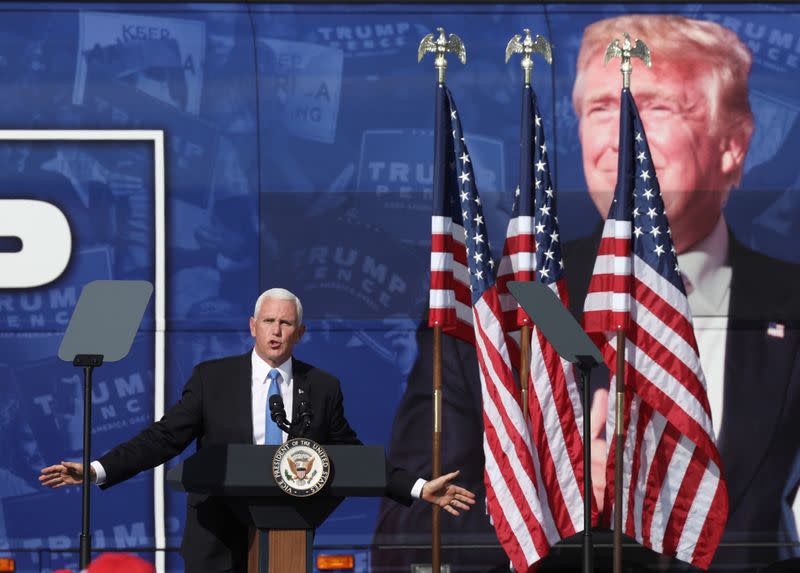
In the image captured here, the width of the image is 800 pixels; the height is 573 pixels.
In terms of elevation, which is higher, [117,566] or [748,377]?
[117,566]

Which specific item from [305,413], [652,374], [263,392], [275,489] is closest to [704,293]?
[652,374]

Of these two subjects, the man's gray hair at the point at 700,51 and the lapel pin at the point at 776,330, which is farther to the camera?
the man's gray hair at the point at 700,51

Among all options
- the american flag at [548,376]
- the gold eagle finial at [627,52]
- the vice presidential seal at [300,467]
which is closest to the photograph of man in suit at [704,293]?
the american flag at [548,376]

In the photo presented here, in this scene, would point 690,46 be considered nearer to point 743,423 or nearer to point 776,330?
point 776,330

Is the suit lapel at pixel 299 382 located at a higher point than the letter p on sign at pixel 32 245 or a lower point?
lower

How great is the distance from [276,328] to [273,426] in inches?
14.5

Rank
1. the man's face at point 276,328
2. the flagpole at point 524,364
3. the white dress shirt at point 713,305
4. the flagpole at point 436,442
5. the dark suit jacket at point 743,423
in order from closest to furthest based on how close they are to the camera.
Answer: the man's face at point 276,328
the flagpole at point 436,442
the dark suit jacket at point 743,423
the white dress shirt at point 713,305
the flagpole at point 524,364

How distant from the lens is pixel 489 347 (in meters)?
7.17

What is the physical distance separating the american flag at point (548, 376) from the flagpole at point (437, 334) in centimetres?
41

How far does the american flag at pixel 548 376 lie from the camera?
7.14 metres

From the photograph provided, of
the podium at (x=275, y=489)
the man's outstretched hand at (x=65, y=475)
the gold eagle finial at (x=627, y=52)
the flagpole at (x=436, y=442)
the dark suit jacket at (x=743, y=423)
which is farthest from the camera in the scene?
the dark suit jacket at (x=743, y=423)

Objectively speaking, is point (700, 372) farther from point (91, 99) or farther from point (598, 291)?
point (91, 99)

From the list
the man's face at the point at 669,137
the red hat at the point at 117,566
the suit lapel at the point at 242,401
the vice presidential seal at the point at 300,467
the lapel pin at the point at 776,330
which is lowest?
the vice presidential seal at the point at 300,467

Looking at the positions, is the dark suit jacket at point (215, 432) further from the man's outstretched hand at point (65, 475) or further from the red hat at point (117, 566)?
the red hat at point (117, 566)
